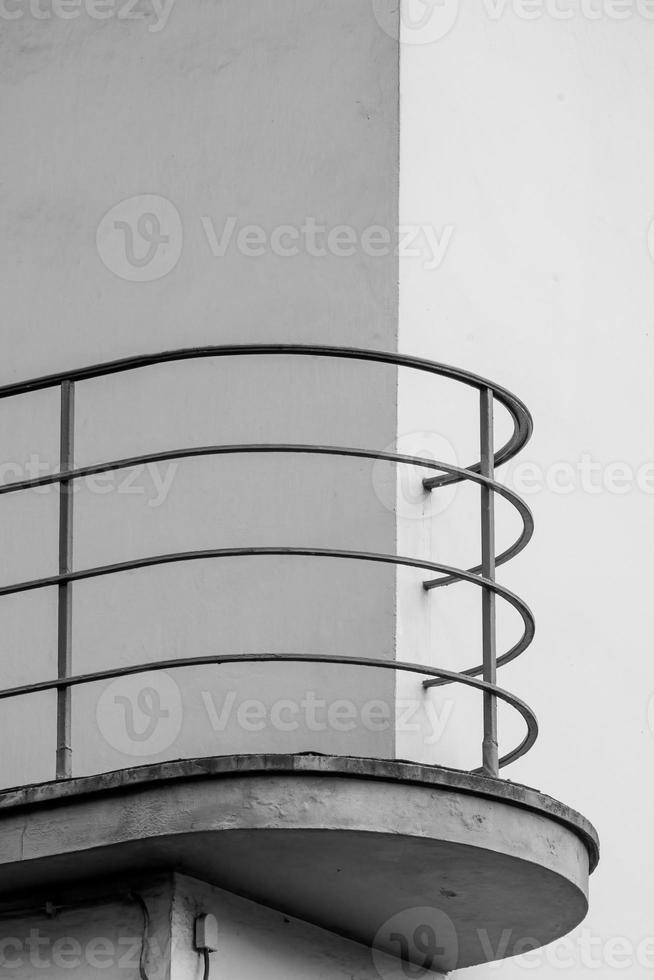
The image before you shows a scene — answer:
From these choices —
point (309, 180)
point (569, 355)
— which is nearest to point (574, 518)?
point (569, 355)

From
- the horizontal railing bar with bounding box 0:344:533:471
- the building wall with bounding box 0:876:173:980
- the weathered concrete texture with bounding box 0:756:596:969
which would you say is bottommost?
the building wall with bounding box 0:876:173:980

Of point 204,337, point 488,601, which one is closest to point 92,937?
point 488,601

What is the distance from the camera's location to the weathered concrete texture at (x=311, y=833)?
621cm

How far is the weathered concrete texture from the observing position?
621 centimetres

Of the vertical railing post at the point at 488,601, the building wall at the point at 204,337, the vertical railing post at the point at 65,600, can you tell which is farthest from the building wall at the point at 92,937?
the vertical railing post at the point at 488,601

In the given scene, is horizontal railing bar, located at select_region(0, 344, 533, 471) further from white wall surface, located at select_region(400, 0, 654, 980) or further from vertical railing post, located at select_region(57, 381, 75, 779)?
white wall surface, located at select_region(400, 0, 654, 980)

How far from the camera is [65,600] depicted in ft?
21.9

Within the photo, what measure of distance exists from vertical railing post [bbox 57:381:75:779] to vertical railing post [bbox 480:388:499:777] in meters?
1.49

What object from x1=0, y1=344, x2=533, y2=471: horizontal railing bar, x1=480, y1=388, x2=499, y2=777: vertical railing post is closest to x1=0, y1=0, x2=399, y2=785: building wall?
x1=480, y1=388, x2=499, y2=777: vertical railing post

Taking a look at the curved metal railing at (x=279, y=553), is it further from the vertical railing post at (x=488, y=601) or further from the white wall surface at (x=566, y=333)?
the white wall surface at (x=566, y=333)

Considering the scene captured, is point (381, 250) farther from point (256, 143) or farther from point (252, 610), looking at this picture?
point (252, 610)

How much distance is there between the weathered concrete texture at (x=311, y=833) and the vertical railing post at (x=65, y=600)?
0.49 ft

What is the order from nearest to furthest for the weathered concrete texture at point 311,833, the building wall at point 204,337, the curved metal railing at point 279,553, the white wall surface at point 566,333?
the weathered concrete texture at point 311,833, the curved metal railing at point 279,553, the building wall at point 204,337, the white wall surface at point 566,333

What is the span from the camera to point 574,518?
8.55 m
